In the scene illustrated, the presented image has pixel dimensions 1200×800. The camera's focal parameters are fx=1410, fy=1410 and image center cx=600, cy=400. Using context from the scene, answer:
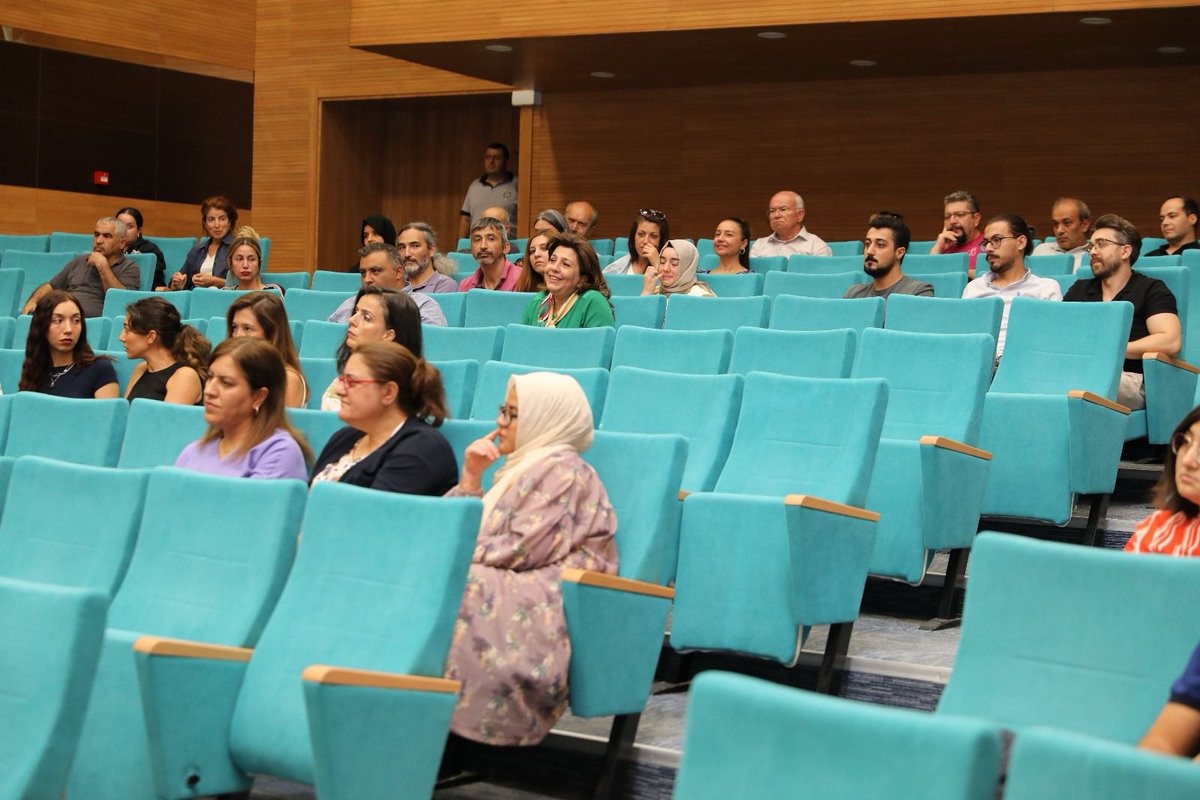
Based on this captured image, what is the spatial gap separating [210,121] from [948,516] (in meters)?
5.70

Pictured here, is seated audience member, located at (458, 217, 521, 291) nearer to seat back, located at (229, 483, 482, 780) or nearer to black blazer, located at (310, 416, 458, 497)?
black blazer, located at (310, 416, 458, 497)

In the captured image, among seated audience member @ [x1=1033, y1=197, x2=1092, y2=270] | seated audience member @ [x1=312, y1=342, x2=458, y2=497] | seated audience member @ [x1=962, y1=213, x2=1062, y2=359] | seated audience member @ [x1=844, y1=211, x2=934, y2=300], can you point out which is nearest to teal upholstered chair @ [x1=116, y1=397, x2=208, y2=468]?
seated audience member @ [x1=312, y1=342, x2=458, y2=497]

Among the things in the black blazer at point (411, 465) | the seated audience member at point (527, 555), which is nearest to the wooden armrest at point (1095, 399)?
the seated audience member at point (527, 555)

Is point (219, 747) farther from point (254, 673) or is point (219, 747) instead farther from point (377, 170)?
point (377, 170)

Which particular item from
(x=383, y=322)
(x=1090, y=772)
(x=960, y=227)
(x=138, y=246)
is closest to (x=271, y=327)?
(x=383, y=322)

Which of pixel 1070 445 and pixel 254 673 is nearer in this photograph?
pixel 254 673

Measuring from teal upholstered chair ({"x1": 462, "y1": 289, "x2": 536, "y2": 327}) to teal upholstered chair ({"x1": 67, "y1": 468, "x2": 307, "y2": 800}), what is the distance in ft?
5.26

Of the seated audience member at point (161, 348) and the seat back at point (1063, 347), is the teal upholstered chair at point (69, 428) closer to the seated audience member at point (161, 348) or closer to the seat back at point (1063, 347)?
the seated audience member at point (161, 348)

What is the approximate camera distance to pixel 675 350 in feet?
8.16

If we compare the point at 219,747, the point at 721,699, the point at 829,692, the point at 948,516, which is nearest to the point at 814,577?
the point at 829,692

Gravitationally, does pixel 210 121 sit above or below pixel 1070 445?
above

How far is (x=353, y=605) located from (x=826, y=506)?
59cm

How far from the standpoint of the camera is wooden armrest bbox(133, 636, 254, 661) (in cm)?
127

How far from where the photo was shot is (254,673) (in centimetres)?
136
